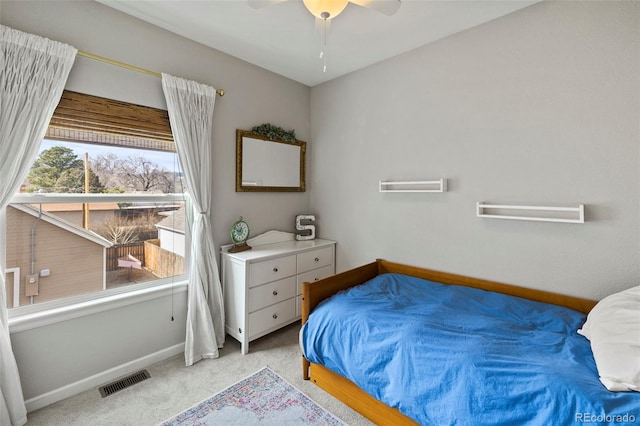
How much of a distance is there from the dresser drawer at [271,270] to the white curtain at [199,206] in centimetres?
35

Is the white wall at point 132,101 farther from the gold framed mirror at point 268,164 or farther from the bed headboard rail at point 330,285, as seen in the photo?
the bed headboard rail at point 330,285

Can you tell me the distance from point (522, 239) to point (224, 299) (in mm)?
2512

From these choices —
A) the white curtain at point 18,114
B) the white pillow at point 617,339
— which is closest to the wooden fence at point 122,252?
the white curtain at point 18,114

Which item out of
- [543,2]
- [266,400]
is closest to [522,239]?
[543,2]

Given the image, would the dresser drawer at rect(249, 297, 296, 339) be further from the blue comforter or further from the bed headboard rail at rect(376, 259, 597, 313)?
the bed headboard rail at rect(376, 259, 597, 313)

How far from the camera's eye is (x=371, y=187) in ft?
9.57

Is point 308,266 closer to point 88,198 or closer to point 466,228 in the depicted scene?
point 466,228

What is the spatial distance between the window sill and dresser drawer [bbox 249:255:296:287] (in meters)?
0.61

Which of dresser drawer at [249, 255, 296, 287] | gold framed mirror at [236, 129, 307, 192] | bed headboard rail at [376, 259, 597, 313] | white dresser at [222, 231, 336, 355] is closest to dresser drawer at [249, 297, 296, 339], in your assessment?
white dresser at [222, 231, 336, 355]

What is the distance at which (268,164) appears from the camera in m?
3.04

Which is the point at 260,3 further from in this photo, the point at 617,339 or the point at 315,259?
the point at 617,339

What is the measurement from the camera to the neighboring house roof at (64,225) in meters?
1.80

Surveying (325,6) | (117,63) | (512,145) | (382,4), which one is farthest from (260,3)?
(512,145)

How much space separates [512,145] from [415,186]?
788mm
